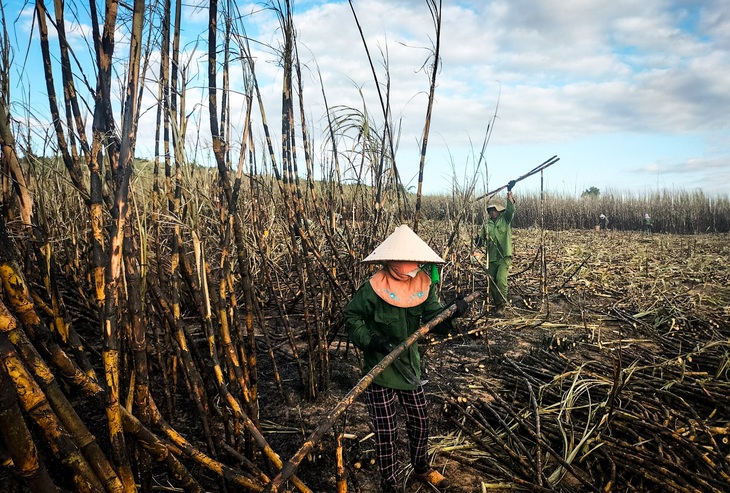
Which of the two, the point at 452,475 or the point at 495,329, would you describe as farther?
the point at 495,329

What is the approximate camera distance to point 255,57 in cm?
193

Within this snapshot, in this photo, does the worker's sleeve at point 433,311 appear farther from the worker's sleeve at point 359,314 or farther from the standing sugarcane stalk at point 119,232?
the standing sugarcane stalk at point 119,232

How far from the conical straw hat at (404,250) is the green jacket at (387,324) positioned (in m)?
0.21

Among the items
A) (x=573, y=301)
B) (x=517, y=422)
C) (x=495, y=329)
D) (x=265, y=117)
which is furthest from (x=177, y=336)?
(x=573, y=301)

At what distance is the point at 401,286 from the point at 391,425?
0.72 meters

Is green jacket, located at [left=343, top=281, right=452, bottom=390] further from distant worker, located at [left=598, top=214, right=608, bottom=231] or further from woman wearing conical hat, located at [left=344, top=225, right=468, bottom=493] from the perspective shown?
distant worker, located at [left=598, top=214, right=608, bottom=231]

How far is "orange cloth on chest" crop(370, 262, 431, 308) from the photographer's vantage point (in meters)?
2.13

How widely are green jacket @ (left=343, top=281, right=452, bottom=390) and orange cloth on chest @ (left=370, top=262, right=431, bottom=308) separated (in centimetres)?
7

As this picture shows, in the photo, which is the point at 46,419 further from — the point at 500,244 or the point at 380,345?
the point at 500,244

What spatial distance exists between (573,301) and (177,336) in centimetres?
557

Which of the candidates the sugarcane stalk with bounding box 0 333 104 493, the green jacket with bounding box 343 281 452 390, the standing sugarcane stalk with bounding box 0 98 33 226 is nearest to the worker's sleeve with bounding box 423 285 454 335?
the green jacket with bounding box 343 281 452 390

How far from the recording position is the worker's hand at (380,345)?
80.2 inches

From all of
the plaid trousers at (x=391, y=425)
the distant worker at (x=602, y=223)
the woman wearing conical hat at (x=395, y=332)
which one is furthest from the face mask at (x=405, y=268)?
the distant worker at (x=602, y=223)

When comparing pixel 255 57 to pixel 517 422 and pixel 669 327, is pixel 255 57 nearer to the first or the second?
pixel 517 422
